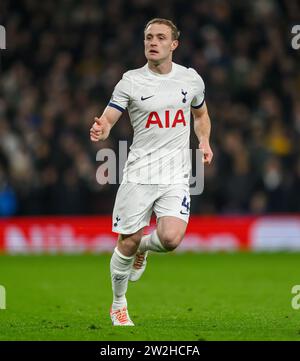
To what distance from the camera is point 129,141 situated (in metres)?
18.1

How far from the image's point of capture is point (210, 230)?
18.3m

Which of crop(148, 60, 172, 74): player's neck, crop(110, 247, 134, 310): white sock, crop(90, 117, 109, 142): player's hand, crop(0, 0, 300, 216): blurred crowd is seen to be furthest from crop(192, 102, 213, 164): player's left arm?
crop(0, 0, 300, 216): blurred crowd

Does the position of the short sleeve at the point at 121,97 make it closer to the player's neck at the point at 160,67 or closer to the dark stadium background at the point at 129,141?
the player's neck at the point at 160,67

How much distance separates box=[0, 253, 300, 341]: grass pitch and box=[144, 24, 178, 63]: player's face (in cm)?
243

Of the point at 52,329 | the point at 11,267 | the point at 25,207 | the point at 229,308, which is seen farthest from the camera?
the point at 25,207

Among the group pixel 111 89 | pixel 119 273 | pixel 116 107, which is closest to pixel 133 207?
pixel 119 273

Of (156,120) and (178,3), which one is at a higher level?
(178,3)

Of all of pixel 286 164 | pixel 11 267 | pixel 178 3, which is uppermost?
pixel 178 3

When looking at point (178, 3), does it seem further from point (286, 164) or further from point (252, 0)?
point (286, 164)

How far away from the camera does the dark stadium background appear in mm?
14727

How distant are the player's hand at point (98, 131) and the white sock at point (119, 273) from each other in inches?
45.1

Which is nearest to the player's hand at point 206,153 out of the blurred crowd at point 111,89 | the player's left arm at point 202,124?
the player's left arm at point 202,124
